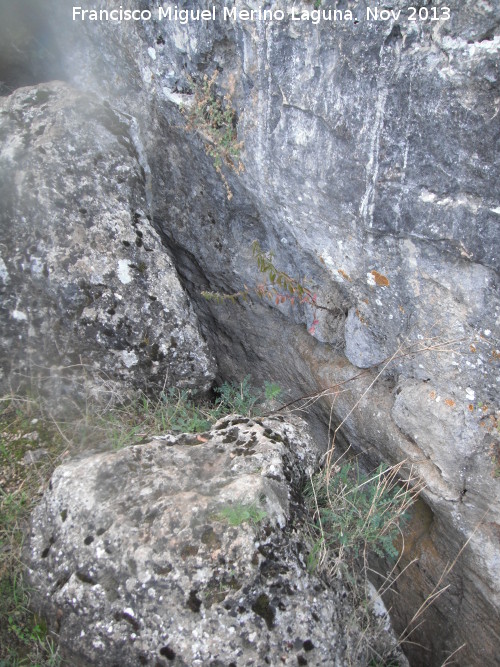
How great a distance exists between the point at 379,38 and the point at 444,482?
211cm

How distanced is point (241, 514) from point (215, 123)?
6.70 ft

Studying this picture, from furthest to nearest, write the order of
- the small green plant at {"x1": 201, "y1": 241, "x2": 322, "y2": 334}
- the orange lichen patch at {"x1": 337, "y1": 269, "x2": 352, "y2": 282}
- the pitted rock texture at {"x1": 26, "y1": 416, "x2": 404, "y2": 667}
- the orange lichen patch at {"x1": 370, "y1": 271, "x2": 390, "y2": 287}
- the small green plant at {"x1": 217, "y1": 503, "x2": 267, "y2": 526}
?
the small green plant at {"x1": 201, "y1": 241, "x2": 322, "y2": 334} < the orange lichen patch at {"x1": 337, "y1": 269, "x2": 352, "y2": 282} < the orange lichen patch at {"x1": 370, "y1": 271, "x2": 390, "y2": 287} < the small green plant at {"x1": 217, "y1": 503, "x2": 267, "y2": 526} < the pitted rock texture at {"x1": 26, "y1": 416, "x2": 404, "y2": 667}

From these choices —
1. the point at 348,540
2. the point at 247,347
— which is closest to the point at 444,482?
the point at 348,540

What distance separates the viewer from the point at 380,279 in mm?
2693

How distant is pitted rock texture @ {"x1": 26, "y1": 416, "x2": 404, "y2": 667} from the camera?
1997 millimetres

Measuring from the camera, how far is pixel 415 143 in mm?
2291

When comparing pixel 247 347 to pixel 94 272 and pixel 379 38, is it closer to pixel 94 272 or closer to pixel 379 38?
pixel 94 272

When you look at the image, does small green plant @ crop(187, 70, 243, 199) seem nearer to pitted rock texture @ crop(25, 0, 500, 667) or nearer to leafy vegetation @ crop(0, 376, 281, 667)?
pitted rock texture @ crop(25, 0, 500, 667)

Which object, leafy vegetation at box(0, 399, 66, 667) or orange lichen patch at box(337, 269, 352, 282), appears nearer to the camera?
leafy vegetation at box(0, 399, 66, 667)

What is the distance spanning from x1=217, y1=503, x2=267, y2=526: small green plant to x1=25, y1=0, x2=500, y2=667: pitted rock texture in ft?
3.55

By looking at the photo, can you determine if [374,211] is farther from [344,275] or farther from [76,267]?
[76,267]

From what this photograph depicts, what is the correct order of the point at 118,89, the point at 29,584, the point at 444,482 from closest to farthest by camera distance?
the point at 29,584, the point at 444,482, the point at 118,89

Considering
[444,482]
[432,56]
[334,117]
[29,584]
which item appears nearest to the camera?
[432,56]

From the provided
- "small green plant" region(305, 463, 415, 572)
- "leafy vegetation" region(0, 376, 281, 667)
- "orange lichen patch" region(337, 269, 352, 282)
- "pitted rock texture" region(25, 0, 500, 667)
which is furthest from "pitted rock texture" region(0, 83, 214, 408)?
"small green plant" region(305, 463, 415, 572)
